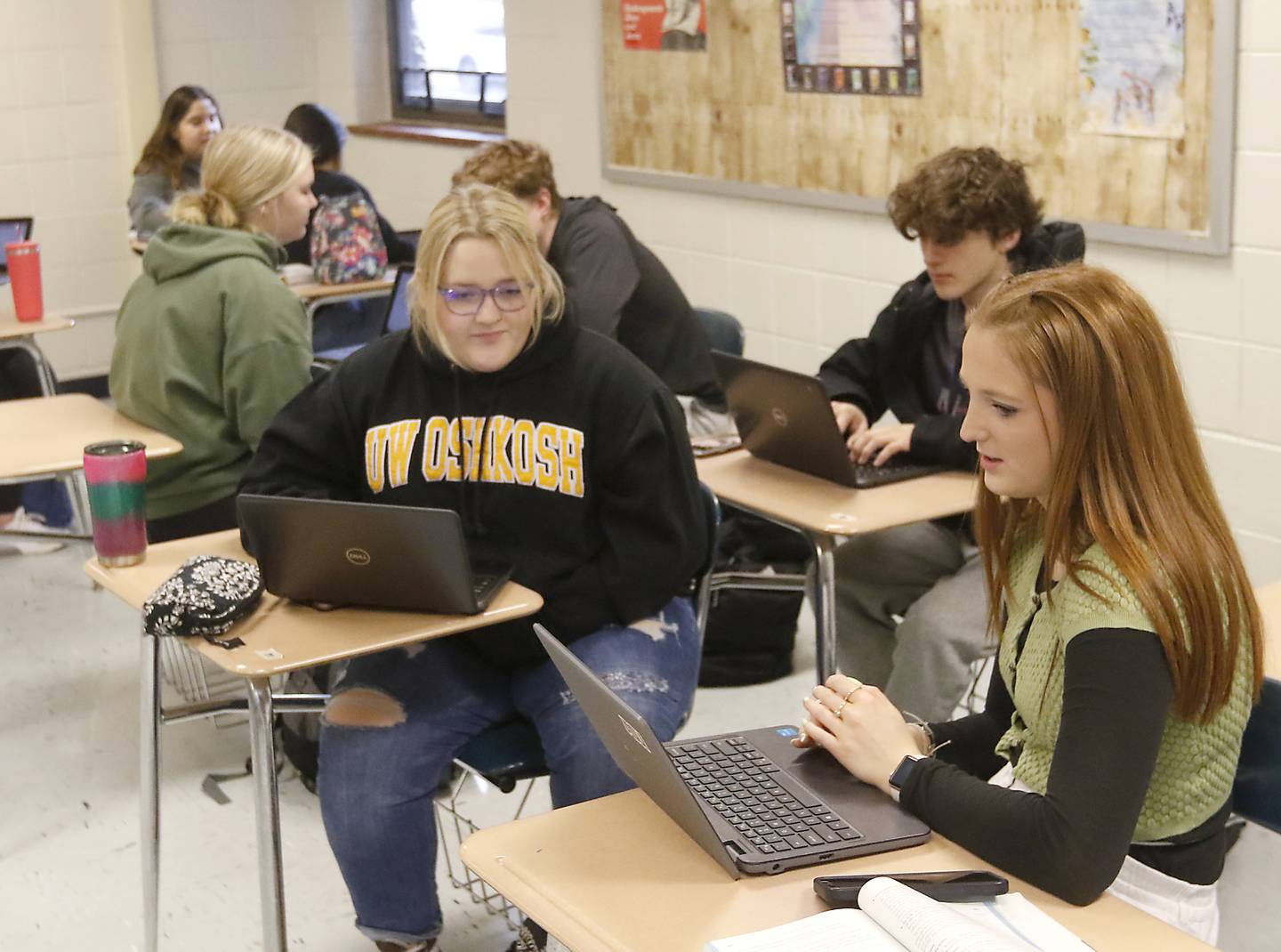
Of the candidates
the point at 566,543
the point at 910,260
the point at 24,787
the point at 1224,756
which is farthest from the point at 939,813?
the point at 910,260

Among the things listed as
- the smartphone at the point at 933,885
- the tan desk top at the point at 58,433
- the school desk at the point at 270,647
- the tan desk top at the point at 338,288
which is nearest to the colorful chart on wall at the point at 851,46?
the tan desk top at the point at 338,288

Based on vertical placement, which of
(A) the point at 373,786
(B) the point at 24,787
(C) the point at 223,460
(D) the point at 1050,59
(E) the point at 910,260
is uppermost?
(D) the point at 1050,59

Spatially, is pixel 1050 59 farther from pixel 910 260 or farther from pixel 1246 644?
pixel 1246 644

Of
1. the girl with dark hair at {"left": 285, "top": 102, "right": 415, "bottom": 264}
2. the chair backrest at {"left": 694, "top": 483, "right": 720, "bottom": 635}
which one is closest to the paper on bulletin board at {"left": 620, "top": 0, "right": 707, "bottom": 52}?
the girl with dark hair at {"left": 285, "top": 102, "right": 415, "bottom": 264}

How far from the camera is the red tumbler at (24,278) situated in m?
4.27

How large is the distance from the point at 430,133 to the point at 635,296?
283 cm

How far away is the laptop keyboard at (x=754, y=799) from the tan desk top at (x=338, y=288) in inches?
131

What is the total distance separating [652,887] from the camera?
1312mm

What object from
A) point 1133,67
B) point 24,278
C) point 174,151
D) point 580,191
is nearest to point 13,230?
point 24,278

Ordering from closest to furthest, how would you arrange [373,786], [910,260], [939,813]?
Result: [939,813] < [373,786] < [910,260]

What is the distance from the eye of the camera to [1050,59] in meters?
3.49

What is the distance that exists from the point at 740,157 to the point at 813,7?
0.52 m

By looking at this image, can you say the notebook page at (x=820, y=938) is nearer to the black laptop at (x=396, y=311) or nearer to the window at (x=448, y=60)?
the black laptop at (x=396, y=311)

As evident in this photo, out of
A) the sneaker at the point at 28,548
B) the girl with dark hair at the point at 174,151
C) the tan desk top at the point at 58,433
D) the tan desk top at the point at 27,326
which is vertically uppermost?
the girl with dark hair at the point at 174,151
